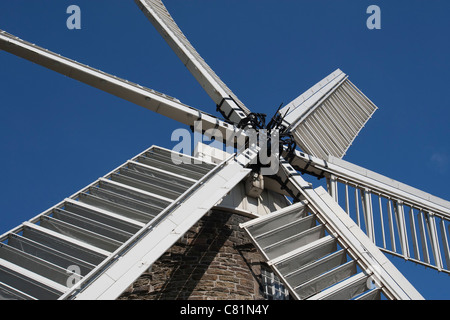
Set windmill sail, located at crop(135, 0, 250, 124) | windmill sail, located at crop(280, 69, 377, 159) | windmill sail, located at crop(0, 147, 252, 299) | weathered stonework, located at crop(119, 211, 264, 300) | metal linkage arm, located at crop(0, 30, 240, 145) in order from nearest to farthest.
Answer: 1. windmill sail, located at crop(0, 147, 252, 299)
2. weathered stonework, located at crop(119, 211, 264, 300)
3. metal linkage arm, located at crop(0, 30, 240, 145)
4. windmill sail, located at crop(135, 0, 250, 124)
5. windmill sail, located at crop(280, 69, 377, 159)

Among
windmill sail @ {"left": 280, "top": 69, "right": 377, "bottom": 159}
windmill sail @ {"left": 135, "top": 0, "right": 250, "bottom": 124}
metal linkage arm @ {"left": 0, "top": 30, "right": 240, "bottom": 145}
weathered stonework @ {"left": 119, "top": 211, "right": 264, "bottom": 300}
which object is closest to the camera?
weathered stonework @ {"left": 119, "top": 211, "right": 264, "bottom": 300}

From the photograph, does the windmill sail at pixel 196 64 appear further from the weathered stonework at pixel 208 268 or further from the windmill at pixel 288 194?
the weathered stonework at pixel 208 268

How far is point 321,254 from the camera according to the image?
6699 mm

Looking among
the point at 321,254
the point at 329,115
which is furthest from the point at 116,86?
the point at 329,115

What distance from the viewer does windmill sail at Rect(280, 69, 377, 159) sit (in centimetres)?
977

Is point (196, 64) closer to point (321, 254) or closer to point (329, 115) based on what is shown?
point (329, 115)

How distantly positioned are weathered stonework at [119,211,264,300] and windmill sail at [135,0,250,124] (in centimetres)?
213

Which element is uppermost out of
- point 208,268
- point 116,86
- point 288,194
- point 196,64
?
point 196,64

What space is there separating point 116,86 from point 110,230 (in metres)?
3.10

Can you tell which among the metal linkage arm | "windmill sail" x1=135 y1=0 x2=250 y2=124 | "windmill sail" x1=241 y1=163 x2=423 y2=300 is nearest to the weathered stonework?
"windmill sail" x1=241 y1=163 x2=423 y2=300

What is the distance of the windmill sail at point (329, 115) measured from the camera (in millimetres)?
9773

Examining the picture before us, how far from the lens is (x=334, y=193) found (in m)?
8.20

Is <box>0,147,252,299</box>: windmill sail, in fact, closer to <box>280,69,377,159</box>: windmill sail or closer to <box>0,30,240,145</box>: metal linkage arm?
<box>0,30,240,145</box>: metal linkage arm

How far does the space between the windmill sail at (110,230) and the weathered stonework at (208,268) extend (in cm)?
94
